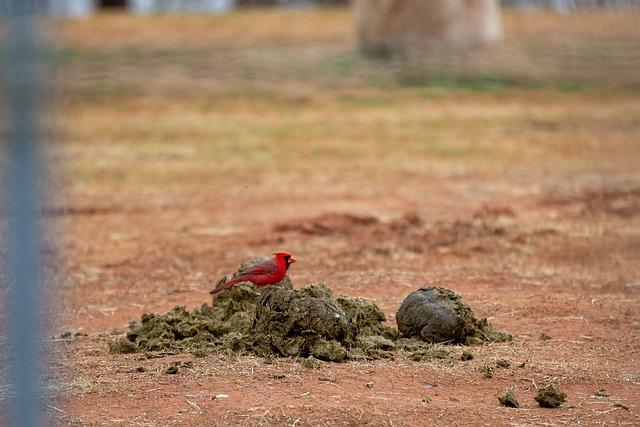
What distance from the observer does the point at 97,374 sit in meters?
3.36

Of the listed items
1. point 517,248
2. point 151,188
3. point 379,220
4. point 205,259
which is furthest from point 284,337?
point 151,188

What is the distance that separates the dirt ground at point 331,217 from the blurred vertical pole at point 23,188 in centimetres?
4

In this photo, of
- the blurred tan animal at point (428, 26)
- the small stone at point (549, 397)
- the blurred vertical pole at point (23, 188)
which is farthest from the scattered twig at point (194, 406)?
the blurred vertical pole at point (23, 188)

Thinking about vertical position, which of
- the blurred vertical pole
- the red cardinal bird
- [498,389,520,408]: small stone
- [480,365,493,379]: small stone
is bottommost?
[480,365,493,379]: small stone

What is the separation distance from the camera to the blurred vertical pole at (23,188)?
102cm

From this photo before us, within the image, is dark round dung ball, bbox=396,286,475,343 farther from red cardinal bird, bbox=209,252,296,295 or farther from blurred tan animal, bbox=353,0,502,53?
blurred tan animal, bbox=353,0,502,53

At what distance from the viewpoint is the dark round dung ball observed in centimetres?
364

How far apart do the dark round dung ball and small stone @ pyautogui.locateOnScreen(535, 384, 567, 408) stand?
604mm

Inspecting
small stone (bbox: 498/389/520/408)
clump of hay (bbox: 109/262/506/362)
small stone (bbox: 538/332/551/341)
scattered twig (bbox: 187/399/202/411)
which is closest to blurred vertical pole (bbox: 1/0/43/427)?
scattered twig (bbox: 187/399/202/411)

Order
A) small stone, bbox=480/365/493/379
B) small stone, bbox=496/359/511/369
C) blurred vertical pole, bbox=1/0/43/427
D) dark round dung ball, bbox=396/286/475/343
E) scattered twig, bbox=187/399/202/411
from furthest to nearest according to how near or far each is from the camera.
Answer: dark round dung ball, bbox=396/286/475/343 → small stone, bbox=496/359/511/369 → small stone, bbox=480/365/493/379 → scattered twig, bbox=187/399/202/411 → blurred vertical pole, bbox=1/0/43/427

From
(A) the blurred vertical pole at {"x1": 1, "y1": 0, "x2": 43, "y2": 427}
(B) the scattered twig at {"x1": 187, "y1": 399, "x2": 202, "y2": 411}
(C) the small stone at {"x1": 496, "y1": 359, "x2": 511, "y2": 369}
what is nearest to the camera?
(A) the blurred vertical pole at {"x1": 1, "y1": 0, "x2": 43, "y2": 427}

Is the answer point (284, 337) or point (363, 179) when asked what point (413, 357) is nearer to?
point (284, 337)

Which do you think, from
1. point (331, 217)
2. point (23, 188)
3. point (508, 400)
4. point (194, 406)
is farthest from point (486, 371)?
point (331, 217)

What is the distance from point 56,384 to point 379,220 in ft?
12.2
